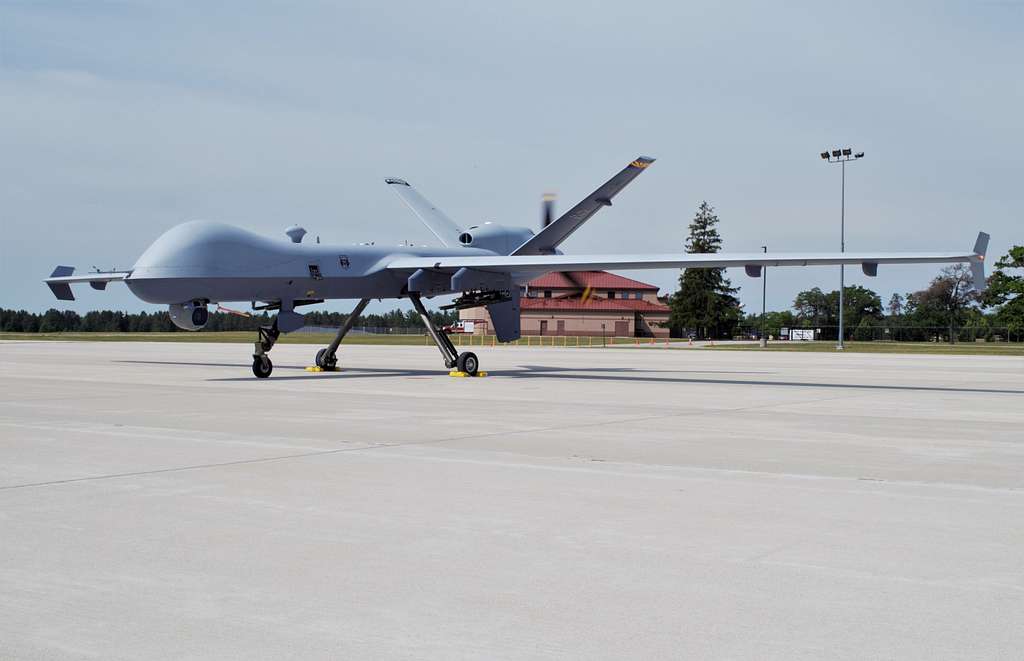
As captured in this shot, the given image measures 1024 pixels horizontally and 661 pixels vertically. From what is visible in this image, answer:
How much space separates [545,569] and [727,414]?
11558 millimetres

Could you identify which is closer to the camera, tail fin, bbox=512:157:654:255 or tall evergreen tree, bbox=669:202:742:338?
tail fin, bbox=512:157:654:255

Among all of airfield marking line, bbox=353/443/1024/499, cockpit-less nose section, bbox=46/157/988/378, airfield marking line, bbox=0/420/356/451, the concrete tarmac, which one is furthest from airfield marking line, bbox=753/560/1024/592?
cockpit-less nose section, bbox=46/157/988/378

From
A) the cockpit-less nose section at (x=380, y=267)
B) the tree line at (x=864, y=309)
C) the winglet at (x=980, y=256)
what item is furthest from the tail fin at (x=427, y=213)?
the tree line at (x=864, y=309)

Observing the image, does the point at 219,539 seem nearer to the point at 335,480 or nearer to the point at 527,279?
the point at 335,480

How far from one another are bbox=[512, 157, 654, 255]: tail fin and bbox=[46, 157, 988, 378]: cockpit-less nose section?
36 mm

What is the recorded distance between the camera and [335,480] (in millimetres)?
9383

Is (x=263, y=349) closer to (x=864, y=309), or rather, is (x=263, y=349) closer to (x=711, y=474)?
(x=711, y=474)

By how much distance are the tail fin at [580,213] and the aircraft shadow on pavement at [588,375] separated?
4.01m

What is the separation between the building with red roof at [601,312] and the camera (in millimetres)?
120000

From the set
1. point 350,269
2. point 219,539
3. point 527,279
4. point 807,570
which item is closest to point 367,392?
point 350,269

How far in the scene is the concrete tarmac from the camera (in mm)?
4801

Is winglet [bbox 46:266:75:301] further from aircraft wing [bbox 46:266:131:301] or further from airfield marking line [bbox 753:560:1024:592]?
airfield marking line [bbox 753:560:1024:592]

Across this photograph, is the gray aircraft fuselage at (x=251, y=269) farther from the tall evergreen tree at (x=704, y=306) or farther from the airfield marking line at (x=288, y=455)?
the tall evergreen tree at (x=704, y=306)

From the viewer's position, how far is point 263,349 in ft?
88.1
